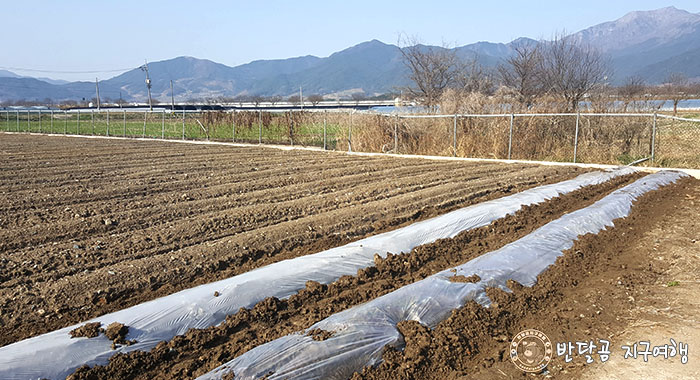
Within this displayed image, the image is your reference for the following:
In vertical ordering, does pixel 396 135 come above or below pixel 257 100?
below

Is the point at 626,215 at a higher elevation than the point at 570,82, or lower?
lower

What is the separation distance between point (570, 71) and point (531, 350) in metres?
22.3

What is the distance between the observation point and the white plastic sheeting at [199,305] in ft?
10.1

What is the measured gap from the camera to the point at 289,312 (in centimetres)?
405

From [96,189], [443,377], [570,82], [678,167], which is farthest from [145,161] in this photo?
[570,82]

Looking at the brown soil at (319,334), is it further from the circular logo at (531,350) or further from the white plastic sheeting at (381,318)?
the circular logo at (531,350)

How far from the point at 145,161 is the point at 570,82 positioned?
1808cm

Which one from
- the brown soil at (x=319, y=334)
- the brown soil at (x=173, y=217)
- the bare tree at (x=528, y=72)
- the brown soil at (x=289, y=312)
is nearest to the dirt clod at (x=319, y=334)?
the brown soil at (x=319, y=334)

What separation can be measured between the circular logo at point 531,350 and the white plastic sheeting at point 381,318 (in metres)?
0.45

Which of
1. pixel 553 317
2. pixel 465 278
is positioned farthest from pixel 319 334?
pixel 553 317

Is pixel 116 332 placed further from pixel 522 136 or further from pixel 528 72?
pixel 528 72

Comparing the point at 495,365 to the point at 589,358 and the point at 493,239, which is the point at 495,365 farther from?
the point at 493,239

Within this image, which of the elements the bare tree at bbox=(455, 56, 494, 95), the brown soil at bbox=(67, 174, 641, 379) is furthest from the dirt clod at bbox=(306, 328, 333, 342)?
the bare tree at bbox=(455, 56, 494, 95)

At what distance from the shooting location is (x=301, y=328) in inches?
142
